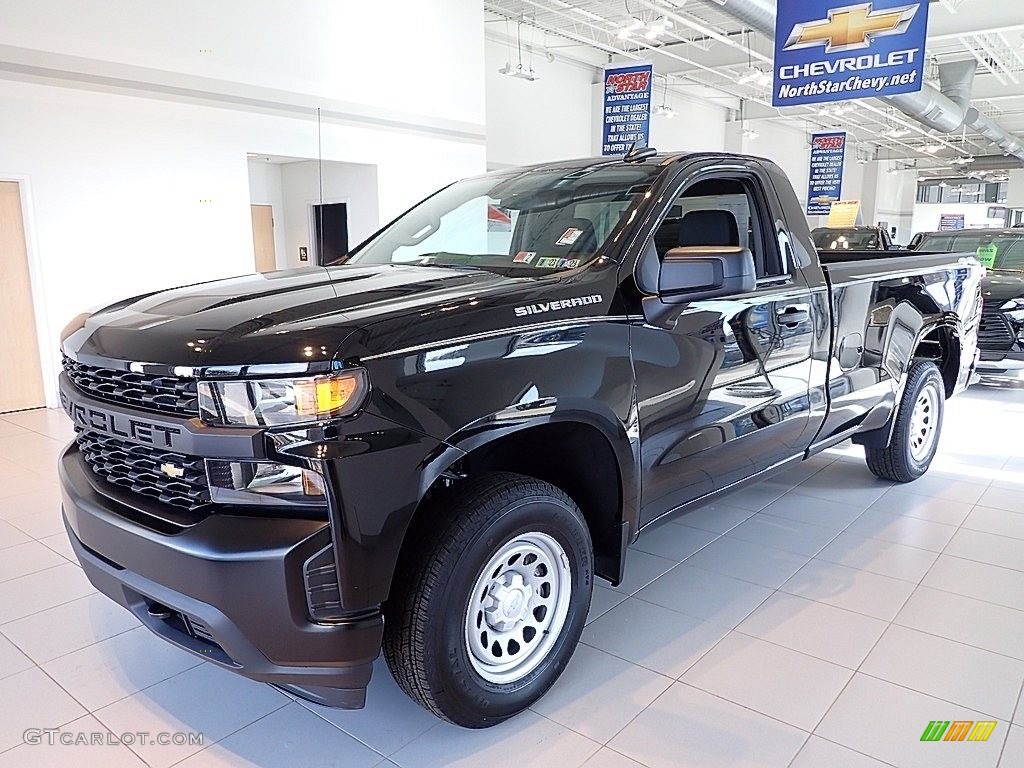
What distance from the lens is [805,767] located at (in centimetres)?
201

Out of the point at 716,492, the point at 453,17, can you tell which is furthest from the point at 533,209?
the point at 453,17

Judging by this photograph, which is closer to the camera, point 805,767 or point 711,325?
point 805,767

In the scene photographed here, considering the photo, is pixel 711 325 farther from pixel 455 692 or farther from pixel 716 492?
pixel 455 692

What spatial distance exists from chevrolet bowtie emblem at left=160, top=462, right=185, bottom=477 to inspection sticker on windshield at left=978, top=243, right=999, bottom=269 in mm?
8396

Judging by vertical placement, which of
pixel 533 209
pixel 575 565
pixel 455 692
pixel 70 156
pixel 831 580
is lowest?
pixel 831 580

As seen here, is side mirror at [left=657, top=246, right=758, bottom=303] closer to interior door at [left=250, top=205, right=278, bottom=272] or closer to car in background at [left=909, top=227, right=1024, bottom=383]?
car in background at [left=909, top=227, right=1024, bottom=383]

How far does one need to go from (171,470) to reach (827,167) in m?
21.0

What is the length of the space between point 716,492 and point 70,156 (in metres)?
6.65

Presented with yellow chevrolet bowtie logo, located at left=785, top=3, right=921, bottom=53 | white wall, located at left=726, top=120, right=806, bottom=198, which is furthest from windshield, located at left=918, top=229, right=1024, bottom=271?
white wall, located at left=726, top=120, right=806, bottom=198

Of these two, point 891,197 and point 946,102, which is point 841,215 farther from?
point 891,197

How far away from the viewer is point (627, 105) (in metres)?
12.4

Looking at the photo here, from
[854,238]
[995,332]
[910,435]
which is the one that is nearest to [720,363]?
[910,435]

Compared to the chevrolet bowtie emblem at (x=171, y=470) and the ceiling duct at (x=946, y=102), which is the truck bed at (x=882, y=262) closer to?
the chevrolet bowtie emblem at (x=171, y=470)

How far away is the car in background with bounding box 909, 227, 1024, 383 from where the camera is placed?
6836 millimetres
